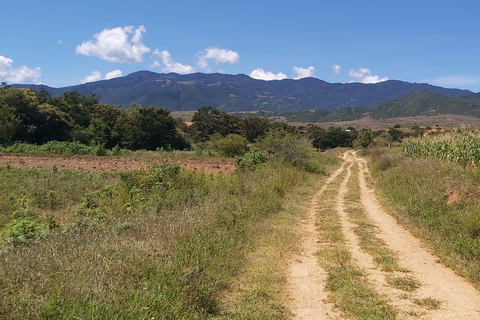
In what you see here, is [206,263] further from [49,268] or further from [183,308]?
[49,268]

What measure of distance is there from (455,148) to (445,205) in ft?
27.9

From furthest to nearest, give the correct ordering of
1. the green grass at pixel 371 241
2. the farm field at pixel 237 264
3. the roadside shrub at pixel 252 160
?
the roadside shrub at pixel 252 160 → the green grass at pixel 371 241 → the farm field at pixel 237 264

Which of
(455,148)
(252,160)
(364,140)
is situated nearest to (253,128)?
(364,140)

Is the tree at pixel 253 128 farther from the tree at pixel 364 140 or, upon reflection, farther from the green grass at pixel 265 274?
the green grass at pixel 265 274

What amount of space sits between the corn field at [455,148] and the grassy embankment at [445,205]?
0.15 ft

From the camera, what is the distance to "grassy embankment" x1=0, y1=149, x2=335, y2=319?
384 centimetres

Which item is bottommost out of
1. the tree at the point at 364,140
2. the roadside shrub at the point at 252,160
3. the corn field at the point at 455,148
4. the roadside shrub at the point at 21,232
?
the tree at the point at 364,140

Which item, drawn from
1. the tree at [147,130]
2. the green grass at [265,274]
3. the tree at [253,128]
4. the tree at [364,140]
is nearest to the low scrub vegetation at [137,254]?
the green grass at [265,274]

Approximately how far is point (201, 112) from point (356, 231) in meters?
63.2

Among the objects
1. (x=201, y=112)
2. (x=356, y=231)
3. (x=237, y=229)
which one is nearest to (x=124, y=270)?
(x=237, y=229)

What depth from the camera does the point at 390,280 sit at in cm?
606

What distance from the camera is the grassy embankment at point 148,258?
12.6 feet

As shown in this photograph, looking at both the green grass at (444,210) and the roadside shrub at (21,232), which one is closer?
the roadside shrub at (21,232)

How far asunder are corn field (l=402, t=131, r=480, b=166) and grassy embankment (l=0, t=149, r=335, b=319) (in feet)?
30.0
